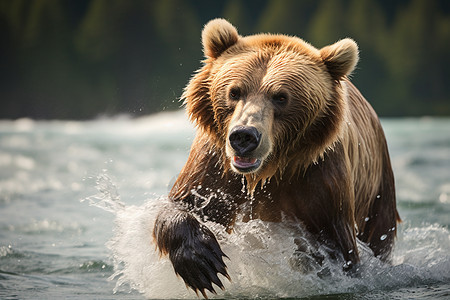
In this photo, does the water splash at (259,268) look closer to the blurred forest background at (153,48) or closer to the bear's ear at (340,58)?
the bear's ear at (340,58)

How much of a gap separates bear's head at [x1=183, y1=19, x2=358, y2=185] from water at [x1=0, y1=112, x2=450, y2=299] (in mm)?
494

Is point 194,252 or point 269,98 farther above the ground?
point 269,98

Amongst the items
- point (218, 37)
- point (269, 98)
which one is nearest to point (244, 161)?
point (269, 98)

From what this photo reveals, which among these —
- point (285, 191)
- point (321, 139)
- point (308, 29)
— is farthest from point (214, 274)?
point (308, 29)

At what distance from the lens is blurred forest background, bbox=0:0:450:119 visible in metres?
21.1

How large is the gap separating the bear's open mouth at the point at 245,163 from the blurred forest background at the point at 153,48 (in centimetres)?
1655

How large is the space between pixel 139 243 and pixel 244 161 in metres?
1.19

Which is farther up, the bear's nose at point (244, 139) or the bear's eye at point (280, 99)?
the bear's eye at point (280, 99)

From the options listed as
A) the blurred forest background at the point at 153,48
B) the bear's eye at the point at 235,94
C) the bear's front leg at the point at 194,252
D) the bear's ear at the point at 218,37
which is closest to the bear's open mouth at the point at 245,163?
the bear's eye at the point at 235,94

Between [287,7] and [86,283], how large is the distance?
68.5 ft

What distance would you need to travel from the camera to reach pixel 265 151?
11.7ft

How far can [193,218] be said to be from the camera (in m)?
3.86

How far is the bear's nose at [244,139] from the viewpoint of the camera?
3.40m

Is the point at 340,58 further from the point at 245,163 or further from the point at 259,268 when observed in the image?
the point at 259,268
